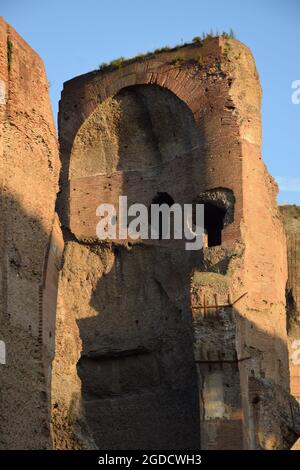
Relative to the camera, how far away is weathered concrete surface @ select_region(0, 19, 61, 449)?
61.5ft

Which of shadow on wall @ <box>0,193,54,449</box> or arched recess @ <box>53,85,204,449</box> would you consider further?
arched recess @ <box>53,85,204,449</box>

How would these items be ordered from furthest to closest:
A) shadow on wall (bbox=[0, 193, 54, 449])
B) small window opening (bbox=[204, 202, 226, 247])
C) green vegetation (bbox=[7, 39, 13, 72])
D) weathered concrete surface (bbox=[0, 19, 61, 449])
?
1. small window opening (bbox=[204, 202, 226, 247])
2. green vegetation (bbox=[7, 39, 13, 72])
3. weathered concrete surface (bbox=[0, 19, 61, 449])
4. shadow on wall (bbox=[0, 193, 54, 449])

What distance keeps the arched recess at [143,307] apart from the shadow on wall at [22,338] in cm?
723

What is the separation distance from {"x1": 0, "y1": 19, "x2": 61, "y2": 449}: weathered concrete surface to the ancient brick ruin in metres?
0.60

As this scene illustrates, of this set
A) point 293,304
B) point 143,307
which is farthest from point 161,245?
point 293,304

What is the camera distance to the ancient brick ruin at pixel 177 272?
2383cm

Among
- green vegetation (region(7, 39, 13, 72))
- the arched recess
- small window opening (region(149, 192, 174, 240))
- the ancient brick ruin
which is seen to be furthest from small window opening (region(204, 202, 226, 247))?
green vegetation (region(7, 39, 13, 72))

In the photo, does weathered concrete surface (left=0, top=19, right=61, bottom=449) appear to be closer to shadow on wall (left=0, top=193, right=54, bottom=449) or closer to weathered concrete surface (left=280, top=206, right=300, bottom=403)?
shadow on wall (left=0, top=193, right=54, bottom=449)

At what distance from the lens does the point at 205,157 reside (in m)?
27.1

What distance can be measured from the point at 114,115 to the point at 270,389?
24.8 ft

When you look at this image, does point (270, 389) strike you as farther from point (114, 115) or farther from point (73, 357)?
point (114, 115)

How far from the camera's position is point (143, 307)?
2781 cm

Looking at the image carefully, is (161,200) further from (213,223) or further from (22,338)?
(22,338)
